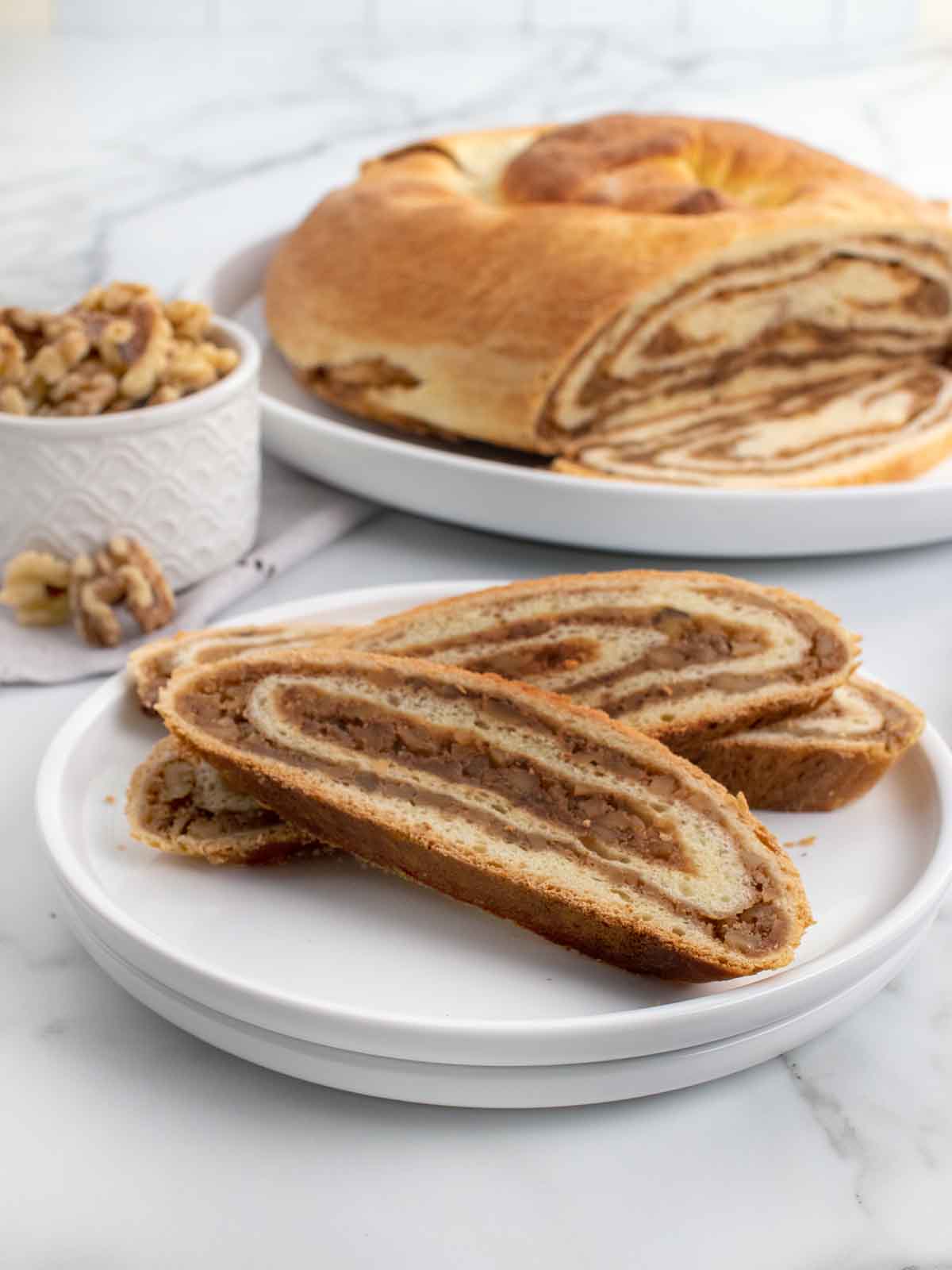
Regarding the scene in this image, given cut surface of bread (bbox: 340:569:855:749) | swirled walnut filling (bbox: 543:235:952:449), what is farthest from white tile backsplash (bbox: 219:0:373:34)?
cut surface of bread (bbox: 340:569:855:749)

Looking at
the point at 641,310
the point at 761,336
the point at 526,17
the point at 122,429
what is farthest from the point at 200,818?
the point at 526,17

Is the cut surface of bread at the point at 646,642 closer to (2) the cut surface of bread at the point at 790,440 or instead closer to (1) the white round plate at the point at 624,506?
(1) the white round plate at the point at 624,506

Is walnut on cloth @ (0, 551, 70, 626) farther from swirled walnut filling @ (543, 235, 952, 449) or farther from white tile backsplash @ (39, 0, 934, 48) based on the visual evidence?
white tile backsplash @ (39, 0, 934, 48)

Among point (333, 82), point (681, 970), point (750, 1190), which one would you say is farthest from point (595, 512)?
point (333, 82)

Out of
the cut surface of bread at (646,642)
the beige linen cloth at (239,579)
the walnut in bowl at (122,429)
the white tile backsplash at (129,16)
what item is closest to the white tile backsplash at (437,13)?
the white tile backsplash at (129,16)

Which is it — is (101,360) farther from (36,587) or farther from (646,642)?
(646,642)

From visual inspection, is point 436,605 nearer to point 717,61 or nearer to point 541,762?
point 541,762

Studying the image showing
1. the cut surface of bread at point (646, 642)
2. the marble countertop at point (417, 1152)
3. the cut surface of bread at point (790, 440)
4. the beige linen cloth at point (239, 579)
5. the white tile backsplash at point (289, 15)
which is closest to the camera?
the marble countertop at point (417, 1152)
